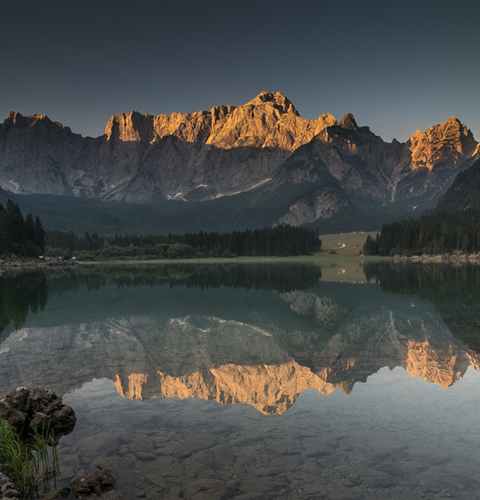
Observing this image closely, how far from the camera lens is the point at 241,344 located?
27609 millimetres

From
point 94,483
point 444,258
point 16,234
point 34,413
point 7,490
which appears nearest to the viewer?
point 7,490

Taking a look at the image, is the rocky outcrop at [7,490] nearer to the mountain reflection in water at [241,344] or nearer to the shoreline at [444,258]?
the mountain reflection in water at [241,344]

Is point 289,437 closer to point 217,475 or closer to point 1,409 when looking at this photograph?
point 217,475

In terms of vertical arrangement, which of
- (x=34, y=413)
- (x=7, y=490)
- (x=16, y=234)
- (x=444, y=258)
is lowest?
(x=34, y=413)

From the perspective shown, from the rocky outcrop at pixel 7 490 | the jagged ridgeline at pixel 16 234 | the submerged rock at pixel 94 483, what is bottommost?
the submerged rock at pixel 94 483

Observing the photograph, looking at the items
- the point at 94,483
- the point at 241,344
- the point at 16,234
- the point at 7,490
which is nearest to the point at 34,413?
the point at 94,483

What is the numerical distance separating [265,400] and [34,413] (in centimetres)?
896

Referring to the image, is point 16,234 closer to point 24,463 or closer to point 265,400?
point 265,400

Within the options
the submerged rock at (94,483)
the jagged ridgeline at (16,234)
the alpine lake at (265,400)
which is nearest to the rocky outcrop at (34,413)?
the alpine lake at (265,400)

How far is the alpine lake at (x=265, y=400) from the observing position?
1110 centimetres

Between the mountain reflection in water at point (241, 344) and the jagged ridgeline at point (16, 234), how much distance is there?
110 m

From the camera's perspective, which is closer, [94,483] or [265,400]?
[94,483]

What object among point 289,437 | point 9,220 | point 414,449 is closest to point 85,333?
point 289,437

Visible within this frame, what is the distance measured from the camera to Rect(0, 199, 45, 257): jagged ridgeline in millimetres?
144625
